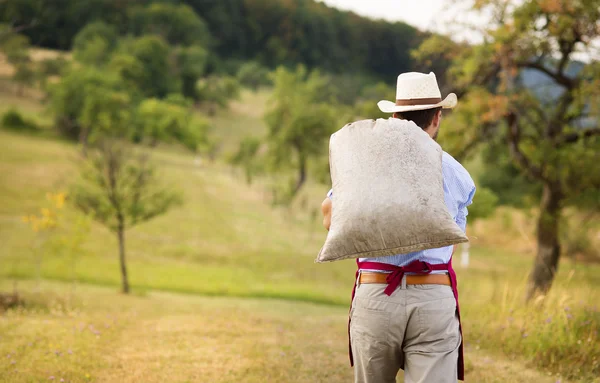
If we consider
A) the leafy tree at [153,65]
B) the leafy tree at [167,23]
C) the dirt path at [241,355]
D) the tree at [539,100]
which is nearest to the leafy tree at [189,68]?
the leafy tree at [153,65]

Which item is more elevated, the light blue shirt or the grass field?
the light blue shirt

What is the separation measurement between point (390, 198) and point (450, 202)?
0.43 m

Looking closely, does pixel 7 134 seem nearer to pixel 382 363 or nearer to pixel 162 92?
pixel 162 92

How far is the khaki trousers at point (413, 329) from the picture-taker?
2.98 m

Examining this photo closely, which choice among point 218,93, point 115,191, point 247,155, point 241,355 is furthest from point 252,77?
point 241,355

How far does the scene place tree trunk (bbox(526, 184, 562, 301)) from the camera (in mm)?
13000

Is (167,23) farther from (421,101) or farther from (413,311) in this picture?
(413,311)

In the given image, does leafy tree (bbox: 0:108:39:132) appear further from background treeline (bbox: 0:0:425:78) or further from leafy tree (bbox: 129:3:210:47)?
background treeline (bbox: 0:0:425:78)

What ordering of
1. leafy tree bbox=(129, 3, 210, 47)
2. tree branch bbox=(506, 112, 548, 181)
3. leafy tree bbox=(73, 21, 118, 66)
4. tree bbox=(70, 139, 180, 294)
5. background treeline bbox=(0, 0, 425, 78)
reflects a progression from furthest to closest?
background treeline bbox=(0, 0, 425, 78) < leafy tree bbox=(129, 3, 210, 47) < leafy tree bbox=(73, 21, 118, 66) < tree bbox=(70, 139, 180, 294) < tree branch bbox=(506, 112, 548, 181)

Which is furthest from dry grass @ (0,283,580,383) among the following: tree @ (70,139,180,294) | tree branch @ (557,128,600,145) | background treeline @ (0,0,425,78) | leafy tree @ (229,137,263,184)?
background treeline @ (0,0,425,78)

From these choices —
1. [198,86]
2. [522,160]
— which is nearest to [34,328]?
[522,160]

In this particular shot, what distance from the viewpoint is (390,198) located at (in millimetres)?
2898

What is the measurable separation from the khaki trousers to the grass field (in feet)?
10.7

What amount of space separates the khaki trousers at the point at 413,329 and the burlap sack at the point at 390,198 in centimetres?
25
